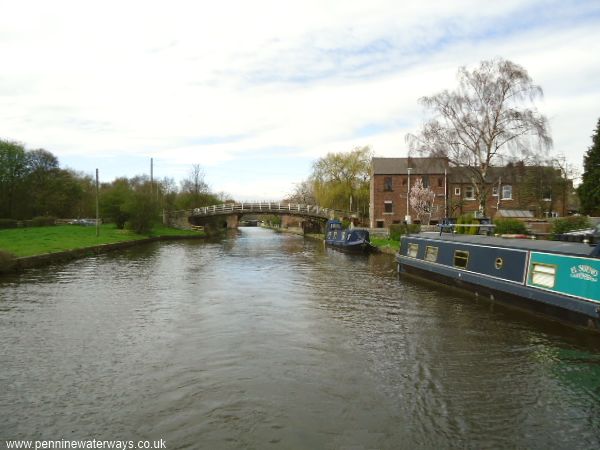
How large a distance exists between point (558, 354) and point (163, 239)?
4176cm

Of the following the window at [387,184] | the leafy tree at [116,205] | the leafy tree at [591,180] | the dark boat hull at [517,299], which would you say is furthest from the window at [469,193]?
the dark boat hull at [517,299]

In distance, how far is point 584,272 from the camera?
10328 mm

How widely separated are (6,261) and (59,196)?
142 feet

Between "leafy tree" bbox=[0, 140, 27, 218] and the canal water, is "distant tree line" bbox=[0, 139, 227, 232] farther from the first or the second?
the canal water

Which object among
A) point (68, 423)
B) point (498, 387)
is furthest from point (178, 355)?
point (498, 387)

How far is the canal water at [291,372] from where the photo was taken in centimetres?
585

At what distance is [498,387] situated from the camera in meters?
7.27

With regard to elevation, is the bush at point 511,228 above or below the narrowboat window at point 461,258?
above

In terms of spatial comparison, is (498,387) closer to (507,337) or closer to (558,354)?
(558,354)

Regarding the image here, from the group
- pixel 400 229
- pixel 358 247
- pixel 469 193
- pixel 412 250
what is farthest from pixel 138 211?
pixel 469 193

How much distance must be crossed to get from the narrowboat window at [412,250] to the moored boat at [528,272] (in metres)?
1.66

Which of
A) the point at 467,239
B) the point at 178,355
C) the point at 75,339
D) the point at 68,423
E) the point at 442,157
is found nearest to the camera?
the point at 68,423

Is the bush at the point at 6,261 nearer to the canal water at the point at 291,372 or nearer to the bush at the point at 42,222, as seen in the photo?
the canal water at the point at 291,372

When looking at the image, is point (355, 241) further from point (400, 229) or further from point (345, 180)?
point (345, 180)
